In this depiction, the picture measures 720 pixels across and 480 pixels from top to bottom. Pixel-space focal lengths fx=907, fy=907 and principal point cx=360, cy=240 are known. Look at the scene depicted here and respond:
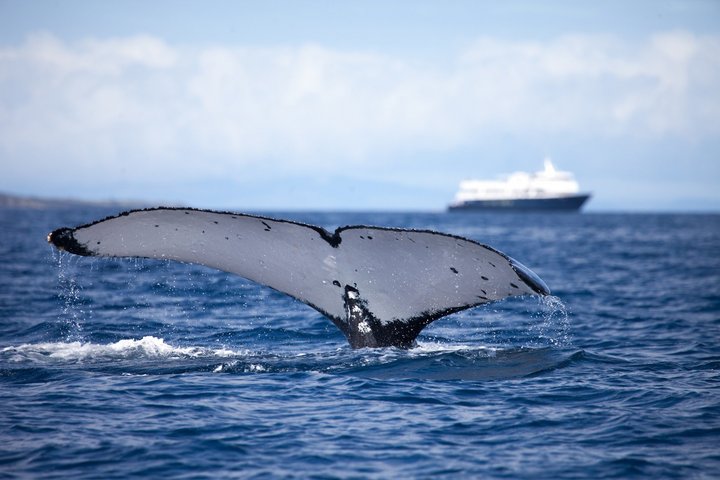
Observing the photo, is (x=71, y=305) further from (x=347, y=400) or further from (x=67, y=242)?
(x=67, y=242)

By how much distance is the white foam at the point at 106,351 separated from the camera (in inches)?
355

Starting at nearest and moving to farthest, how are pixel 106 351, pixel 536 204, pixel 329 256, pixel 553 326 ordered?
pixel 329 256 → pixel 106 351 → pixel 553 326 → pixel 536 204

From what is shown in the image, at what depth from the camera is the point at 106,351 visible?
9.34m

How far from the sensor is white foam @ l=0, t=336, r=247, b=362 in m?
9.02

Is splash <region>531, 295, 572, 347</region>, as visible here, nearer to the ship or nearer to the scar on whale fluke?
the scar on whale fluke

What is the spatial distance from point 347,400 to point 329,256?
1.30 metres

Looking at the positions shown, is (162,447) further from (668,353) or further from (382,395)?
(668,353)

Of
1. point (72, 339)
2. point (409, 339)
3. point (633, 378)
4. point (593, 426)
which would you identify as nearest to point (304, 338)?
point (72, 339)

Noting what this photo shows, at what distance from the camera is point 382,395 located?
293 inches

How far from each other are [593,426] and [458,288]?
4.66 ft

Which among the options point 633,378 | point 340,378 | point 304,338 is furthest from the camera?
point 304,338

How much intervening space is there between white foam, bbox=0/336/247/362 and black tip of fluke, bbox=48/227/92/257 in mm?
3032

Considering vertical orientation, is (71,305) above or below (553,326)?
above

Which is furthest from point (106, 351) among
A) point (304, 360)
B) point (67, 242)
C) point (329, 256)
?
point (329, 256)
